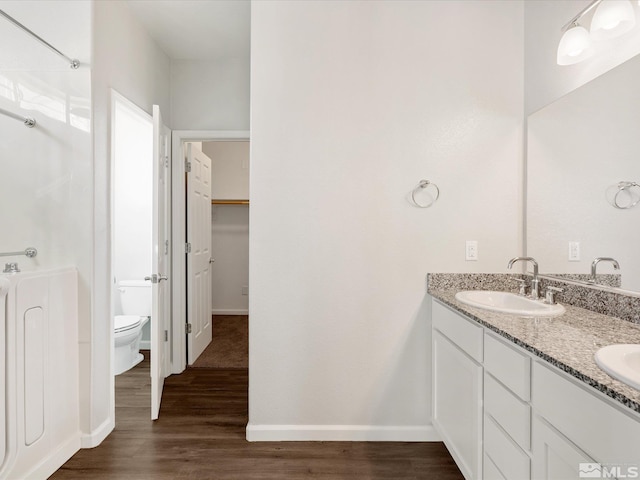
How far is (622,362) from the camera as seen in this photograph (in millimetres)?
954

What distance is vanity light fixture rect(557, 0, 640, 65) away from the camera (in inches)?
56.2

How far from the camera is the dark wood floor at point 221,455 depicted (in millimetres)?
1855

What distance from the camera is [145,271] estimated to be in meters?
3.69

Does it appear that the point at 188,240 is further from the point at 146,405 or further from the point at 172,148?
the point at 146,405

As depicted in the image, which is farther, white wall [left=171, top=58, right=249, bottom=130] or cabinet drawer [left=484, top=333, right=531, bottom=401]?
white wall [left=171, top=58, right=249, bottom=130]

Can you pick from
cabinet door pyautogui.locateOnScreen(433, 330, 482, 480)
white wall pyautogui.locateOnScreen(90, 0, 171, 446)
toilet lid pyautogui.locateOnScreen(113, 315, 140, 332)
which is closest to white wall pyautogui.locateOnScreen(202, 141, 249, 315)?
toilet lid pyautogui.locateOnScreen(113, 315, 140, 332)

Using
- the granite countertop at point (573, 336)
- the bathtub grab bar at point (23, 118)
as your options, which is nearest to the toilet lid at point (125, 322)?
the bathtub grab bar at point (23, 118)

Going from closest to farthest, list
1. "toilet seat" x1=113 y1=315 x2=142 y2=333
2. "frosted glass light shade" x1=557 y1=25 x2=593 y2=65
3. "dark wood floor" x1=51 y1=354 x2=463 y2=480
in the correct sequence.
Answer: "frosted glass light shade" x1=557 y1=25 x2=593 y2=65 → "dark wood floor" x1=51 y1=354 x2=463 y2=480 → "toilet seat" x1=113 y1=315 x2=142 y2=333

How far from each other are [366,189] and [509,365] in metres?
1.23

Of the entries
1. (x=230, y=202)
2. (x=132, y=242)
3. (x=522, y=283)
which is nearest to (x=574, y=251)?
(x=522, y=283)

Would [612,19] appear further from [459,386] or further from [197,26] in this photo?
Result: [197,26]

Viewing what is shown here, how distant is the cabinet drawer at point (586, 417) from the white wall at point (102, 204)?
89.4 inches

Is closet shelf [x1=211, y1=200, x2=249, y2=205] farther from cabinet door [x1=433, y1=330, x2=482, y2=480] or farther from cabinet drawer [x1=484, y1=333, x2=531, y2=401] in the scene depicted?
cabinet drawer [x1=484, y1=333, x2=531, y2=401]

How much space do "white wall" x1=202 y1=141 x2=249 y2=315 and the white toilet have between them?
1.81m
